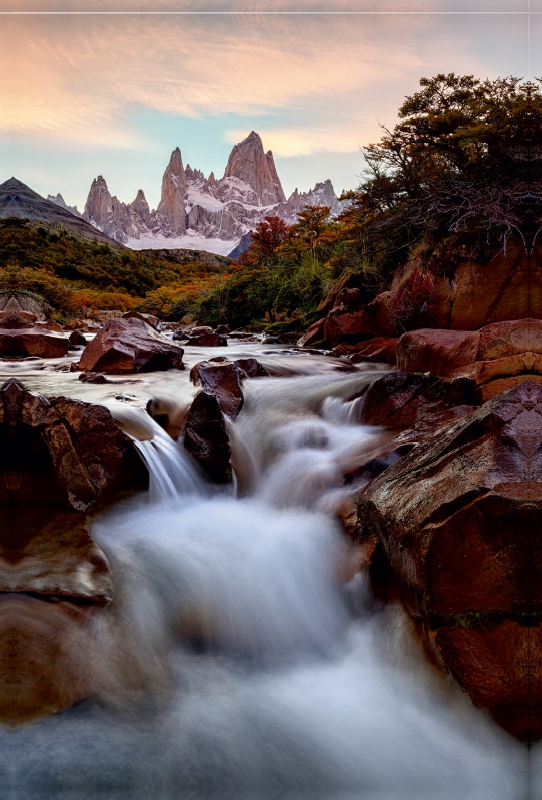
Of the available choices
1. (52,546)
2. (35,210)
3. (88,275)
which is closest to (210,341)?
(52,546)

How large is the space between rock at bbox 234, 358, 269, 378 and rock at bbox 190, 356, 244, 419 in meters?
1.12

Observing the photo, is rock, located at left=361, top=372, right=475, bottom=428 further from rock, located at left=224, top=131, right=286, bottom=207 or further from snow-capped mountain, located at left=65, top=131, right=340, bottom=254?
rock, located at left=224, top=131, right=286, bottom=207

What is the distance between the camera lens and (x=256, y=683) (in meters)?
2.84

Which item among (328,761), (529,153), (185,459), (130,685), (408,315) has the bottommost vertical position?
(328,761)

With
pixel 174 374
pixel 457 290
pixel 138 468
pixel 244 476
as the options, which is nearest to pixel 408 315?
pixel 457 290

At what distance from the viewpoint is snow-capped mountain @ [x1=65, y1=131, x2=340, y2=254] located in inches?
4774

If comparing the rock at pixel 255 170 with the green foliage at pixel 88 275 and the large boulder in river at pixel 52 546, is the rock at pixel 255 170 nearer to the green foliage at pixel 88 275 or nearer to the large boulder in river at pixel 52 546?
the green foliage at pixel 88 275

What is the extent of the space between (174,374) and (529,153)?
19.0 ft

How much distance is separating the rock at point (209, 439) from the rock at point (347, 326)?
6.01 metres

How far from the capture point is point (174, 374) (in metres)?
8.34

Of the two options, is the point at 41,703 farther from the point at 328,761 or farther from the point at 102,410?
the point at 102,410

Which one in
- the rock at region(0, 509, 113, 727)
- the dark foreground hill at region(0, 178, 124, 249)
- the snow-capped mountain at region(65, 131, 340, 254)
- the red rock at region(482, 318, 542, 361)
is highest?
the snow-capped mountain at region(65, 131, 340, 254)

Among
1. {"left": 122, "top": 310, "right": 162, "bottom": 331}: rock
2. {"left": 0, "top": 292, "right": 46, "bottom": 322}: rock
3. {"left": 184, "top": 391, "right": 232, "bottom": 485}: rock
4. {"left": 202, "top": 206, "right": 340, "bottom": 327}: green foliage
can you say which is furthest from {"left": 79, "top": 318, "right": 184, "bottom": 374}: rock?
{"left": 0, "top": 292, "right": 46, "bottom": 322}: rock

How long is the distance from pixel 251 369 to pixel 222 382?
5.11 feet
